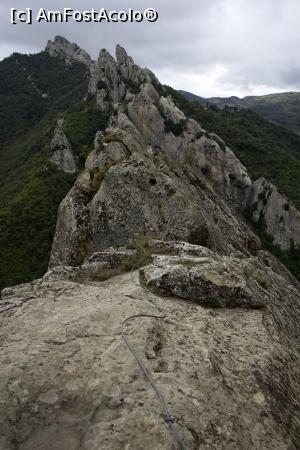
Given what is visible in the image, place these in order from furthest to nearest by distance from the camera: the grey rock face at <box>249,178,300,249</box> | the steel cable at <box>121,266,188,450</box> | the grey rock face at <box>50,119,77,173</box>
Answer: the grey rock face at <box>50,119,77,173</box> → the grey rock face at <box>249,178,300,249</box> → the steel cable at <box>121,266,188,450</box>

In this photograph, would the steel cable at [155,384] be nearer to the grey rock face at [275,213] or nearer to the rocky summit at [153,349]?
the rocky summit at [153,349]

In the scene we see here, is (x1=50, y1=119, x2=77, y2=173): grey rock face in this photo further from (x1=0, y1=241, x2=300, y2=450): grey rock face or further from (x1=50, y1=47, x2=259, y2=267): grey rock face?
(x1=0, y1=241, x2=300, y2=450): grey rock face

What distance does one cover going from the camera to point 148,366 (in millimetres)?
6270

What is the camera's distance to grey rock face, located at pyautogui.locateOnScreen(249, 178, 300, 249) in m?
53.9

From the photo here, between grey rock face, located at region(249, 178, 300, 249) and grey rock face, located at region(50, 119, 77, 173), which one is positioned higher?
grey rock face, located at region(50, 119, 77, 173)

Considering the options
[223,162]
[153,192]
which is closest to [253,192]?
[223,162]

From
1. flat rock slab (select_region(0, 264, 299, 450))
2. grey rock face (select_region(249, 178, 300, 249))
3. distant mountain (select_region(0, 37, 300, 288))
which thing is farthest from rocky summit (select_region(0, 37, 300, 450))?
grey rock face (select_region(249, 178, 300, 249))

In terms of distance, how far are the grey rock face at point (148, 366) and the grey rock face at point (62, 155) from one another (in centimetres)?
7237

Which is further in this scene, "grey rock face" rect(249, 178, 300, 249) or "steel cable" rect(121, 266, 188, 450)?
"grey rock face" rect(249, 178, 300, 249)

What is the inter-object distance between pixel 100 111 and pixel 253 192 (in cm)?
5982

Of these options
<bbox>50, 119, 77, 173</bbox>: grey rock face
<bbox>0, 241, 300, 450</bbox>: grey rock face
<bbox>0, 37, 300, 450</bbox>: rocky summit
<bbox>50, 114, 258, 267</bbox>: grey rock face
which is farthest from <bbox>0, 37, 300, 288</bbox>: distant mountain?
<bbox>0, 241, 300, 450</bbox>: grey rock face

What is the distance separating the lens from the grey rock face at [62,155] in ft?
263

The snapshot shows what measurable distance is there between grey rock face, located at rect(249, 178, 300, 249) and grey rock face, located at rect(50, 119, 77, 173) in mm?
38124

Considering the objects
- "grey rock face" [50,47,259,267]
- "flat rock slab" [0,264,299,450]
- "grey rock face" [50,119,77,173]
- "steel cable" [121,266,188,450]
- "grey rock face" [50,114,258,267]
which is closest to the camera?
"steel cable" [121,266,188,450]
